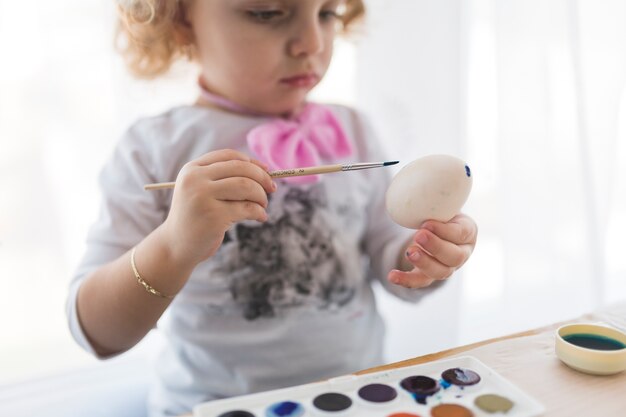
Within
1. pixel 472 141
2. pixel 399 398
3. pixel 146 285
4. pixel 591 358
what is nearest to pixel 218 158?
pixel 146 285

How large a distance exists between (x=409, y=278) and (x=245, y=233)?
246mm

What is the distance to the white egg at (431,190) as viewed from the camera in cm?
51

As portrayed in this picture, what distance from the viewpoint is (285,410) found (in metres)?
0.42

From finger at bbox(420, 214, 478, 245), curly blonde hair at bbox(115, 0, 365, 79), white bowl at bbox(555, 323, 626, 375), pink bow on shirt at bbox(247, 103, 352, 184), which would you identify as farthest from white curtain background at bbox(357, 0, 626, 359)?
white bowl at bbox(555, 323, 626, 375)

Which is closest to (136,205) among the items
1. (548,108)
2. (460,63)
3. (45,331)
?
(45,331)

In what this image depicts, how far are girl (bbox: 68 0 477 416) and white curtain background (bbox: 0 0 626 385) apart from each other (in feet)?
0.33

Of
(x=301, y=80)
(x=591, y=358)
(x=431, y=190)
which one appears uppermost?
(x=301, y=80)

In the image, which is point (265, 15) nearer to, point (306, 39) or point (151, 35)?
point (306, 39)

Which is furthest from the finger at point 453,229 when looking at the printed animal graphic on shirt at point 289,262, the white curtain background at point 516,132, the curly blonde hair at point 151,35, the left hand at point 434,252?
the white curtain background at point 516,132

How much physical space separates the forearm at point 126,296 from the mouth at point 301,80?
0.25m

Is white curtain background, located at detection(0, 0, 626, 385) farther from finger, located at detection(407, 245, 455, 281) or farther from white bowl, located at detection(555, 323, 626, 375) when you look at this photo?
white bowl, located at detection(555, 323, 626, 375)

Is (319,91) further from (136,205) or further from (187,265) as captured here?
(187,265)

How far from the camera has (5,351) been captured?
31.3 inches

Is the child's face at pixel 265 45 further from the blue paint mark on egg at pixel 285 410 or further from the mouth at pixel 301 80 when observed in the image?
the blue paint mark on egg at pixel 285 410
